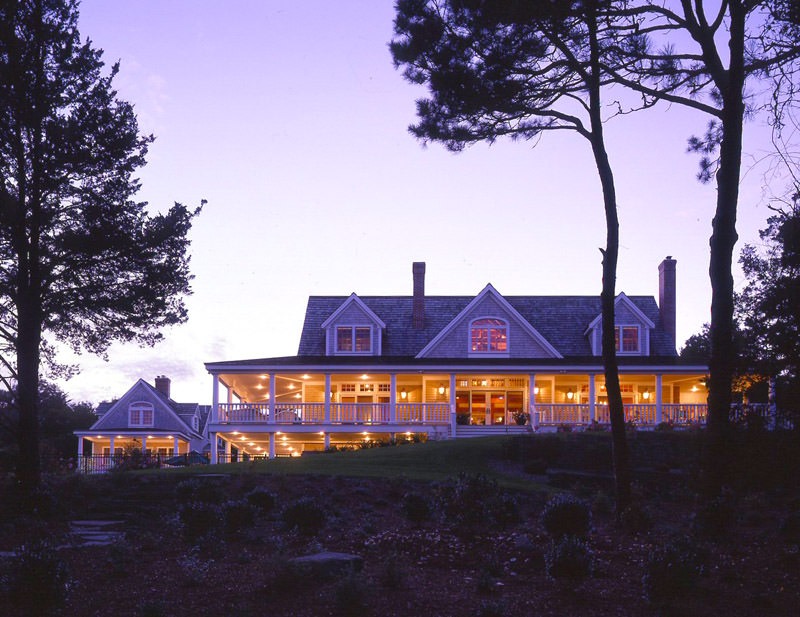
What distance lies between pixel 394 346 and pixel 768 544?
82.5ft

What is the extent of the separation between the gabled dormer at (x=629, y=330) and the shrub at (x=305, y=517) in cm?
2545

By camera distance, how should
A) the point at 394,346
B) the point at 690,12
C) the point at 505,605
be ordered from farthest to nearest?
the point at 394,346 < the point at 690,12 < the point at 505,605

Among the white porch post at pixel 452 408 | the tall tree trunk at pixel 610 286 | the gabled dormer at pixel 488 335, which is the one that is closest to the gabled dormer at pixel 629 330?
the gabled dormer at pixel 488 335

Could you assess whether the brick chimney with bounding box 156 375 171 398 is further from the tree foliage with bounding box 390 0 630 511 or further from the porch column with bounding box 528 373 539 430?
the tree foliage with bounding box 390 0 630 511

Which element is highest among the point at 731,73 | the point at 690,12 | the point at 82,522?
the point at 690,12

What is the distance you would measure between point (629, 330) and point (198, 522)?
27093mm

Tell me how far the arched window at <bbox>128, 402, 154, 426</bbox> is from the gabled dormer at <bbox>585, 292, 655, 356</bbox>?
2985 centimetres

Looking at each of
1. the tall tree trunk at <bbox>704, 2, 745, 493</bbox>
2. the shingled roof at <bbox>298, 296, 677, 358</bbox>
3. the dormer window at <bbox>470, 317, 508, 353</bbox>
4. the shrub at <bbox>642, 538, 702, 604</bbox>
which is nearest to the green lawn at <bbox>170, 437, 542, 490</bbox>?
the tall tree trunk at <bbox>704, 2, 745, 493</bbox>

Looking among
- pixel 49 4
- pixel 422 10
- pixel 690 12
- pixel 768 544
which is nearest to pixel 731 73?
pixel 690 12

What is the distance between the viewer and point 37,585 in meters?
6.59

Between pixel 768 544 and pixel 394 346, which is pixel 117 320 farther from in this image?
pixel 394 346

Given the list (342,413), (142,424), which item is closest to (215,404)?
(342,413)

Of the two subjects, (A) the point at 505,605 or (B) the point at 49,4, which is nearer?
(A) the point at 505,605

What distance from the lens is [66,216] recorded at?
1468 centimetres
